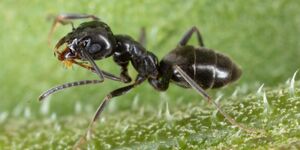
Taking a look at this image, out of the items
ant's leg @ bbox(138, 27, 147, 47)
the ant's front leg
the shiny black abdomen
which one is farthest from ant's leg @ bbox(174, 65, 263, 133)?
ant's leg @ bbox(138, 27, 147, 47)

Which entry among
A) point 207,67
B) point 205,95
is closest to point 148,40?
point 207,67

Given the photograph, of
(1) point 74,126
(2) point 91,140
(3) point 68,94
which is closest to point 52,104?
(3) point 68,94

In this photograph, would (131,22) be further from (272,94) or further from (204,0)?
(272,94)

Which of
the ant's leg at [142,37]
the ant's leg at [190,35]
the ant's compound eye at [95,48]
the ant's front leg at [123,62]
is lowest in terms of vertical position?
the ant's compound eye at [95,48]

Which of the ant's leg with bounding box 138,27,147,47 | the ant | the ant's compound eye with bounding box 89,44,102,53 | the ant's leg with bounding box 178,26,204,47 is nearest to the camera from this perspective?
the ant

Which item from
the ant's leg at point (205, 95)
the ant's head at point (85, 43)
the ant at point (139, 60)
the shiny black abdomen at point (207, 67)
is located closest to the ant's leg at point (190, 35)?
the ant at point (139, 60)

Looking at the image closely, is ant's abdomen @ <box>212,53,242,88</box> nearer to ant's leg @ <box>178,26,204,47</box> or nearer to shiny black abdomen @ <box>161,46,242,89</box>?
shiny black abdomen @ <box>161,46,242,89</box>

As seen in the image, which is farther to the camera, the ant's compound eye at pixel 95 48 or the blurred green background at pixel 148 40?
the blurred green background at pixel 148 40

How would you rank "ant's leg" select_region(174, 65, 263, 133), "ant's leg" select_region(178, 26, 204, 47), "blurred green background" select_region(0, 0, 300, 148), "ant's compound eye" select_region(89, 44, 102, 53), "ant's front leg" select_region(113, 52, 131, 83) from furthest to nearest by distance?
"blurred green background" select_region(0, 0, 300, 148) < "ant's leg" select_region(178, 26, 204, 47) < "ant's front leg" select_region(113, 52, 131, 83) < "ant's compound eye" select_region(89, 44, 102, 53) < "ant's leg" select_region(174, 65, 263, 133)

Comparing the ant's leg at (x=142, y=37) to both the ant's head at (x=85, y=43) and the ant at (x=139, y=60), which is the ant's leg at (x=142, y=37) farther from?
the ant's head at (x=85, y=43)

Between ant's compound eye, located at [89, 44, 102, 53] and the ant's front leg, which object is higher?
the ant's front leg
